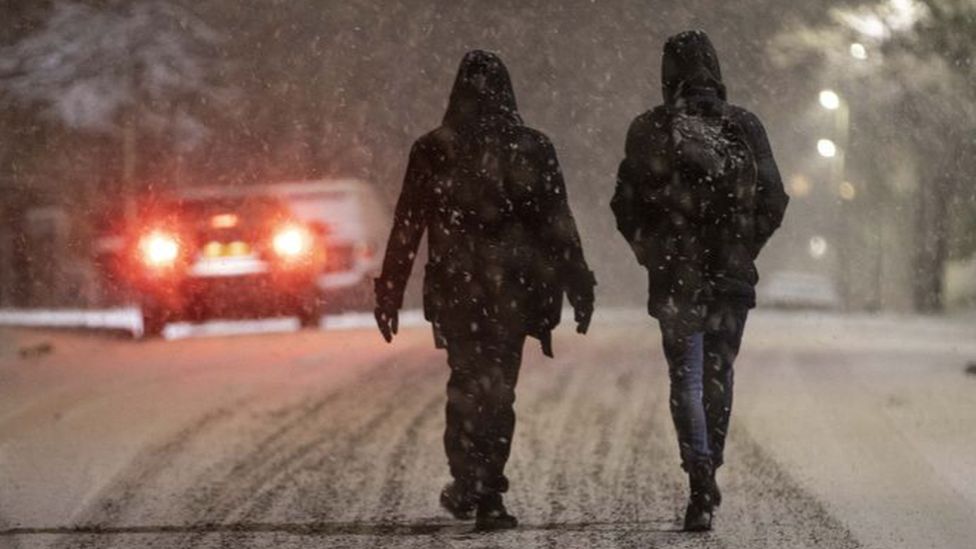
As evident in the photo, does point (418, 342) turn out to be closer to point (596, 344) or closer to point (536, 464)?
point (596, 344)

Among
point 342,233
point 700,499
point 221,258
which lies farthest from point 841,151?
point 700,499

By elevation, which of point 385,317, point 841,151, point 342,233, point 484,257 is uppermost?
point 841,151

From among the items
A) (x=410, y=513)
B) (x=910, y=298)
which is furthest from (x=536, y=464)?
(x=910, y=298)

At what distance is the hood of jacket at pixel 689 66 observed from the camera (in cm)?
667

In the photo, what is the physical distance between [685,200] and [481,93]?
85 cm

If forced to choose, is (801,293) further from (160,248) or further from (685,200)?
(685,200)

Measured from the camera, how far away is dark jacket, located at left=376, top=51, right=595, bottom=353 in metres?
6.71

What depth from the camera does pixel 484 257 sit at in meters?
6.80

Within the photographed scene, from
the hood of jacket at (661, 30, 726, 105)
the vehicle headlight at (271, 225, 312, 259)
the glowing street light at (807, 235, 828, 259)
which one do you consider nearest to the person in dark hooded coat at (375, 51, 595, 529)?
the hood of jacket at (661, 30, 726, 105)

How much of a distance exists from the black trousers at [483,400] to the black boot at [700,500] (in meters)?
0.74

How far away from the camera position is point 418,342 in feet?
53.7

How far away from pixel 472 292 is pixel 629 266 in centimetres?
5813

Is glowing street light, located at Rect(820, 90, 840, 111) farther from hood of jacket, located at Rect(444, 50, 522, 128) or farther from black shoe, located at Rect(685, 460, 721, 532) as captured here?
black shoe, located at Rect(685, 460, 721, 532)

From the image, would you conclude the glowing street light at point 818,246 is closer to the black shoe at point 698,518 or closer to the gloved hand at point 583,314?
the gloved hand at point 583,314
